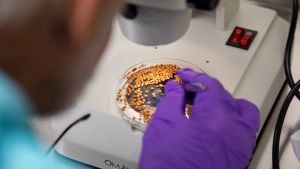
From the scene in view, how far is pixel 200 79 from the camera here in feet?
2.97

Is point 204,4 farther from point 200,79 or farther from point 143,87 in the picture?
point 143,87

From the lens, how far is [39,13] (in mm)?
356

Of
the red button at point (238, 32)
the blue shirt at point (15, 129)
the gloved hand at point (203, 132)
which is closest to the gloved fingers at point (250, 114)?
the gloved hand at point (203, 132)

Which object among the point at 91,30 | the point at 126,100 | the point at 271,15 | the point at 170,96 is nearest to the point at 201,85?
the point at 170,96

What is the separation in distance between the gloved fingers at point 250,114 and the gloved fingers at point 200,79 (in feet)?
0.18

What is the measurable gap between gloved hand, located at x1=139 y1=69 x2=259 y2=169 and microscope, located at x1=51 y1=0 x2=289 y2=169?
7 centimetres

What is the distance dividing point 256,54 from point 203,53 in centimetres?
12

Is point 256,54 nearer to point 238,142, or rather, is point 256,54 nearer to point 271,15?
point 271,15

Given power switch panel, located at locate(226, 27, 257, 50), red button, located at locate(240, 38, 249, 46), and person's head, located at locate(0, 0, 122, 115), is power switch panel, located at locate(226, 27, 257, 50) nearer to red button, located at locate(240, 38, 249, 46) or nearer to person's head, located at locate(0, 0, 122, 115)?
red button, located at locate(240, 38, 249, 46)

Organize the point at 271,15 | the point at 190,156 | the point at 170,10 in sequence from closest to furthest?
the point at 170,10, the point at 190,156, the point at 271,15

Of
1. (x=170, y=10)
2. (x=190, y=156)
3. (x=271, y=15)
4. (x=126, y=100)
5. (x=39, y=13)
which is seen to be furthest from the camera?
(x=271, y=15)

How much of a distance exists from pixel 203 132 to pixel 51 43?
1.65 ft

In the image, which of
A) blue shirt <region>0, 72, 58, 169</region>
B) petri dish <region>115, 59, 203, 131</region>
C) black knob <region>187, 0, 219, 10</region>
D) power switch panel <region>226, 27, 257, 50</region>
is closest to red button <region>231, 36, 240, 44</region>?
power switch panel <region>226, 27, 257, 50</region>

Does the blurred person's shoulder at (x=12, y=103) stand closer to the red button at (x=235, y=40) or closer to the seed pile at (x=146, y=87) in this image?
the seed pile at (x=146, y=87)
